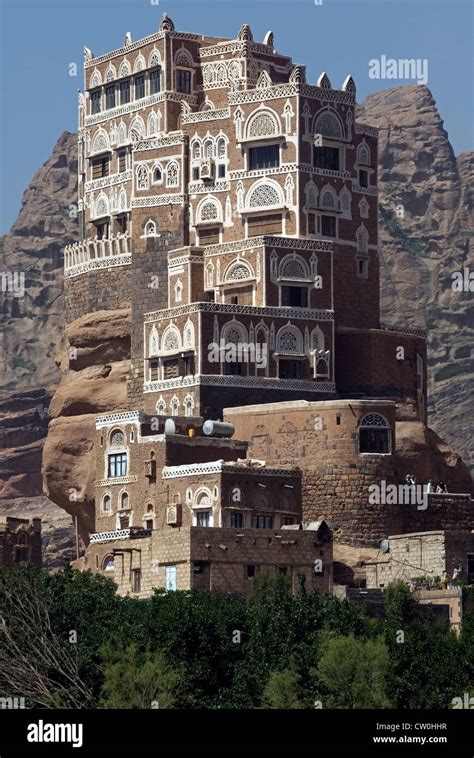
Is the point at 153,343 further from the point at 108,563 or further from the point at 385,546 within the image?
the point at 385,546

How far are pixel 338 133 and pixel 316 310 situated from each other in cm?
1165

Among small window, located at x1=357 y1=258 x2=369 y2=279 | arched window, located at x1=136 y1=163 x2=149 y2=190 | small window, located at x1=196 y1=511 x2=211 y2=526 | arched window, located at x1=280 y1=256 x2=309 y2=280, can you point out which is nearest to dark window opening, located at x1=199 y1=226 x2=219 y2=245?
arched window, located at x1=136 y1=163 x2=149 y2=190

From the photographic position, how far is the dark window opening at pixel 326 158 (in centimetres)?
14162

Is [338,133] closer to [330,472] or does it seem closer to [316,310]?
[316,310]

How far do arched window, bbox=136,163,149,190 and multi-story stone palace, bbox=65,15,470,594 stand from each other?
0.19 ft

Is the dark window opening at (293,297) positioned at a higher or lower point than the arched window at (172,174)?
lower

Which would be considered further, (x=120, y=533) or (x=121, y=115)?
(x=121, y=115)

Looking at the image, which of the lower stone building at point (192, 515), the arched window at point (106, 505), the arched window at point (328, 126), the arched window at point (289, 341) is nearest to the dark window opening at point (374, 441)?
the lower stone building at point (192, 515)

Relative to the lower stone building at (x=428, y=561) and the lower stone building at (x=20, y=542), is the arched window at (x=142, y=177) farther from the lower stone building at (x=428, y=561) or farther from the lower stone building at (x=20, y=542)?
the lower stone building at (x=428, y=561)

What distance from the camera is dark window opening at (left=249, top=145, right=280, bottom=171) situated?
141 m

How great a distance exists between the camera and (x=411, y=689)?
92.4 metres

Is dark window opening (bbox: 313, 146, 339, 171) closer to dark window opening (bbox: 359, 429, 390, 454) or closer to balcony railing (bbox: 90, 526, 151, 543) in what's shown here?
dark window opening (bbox: 359, 429, 390, 454)
